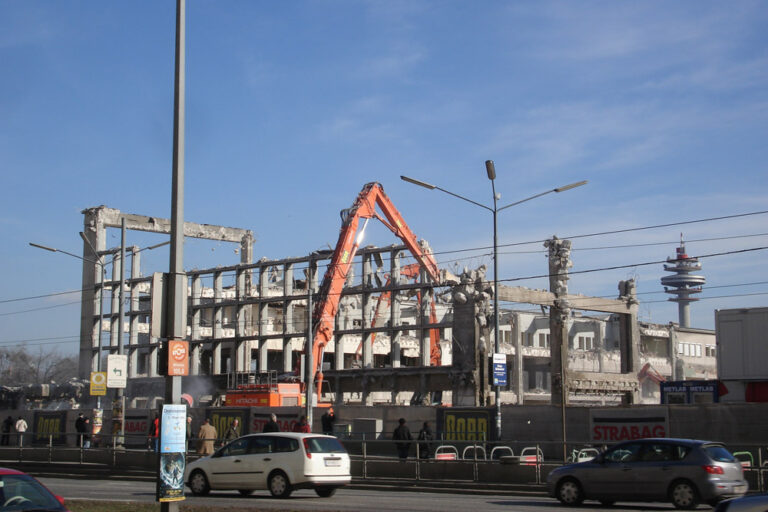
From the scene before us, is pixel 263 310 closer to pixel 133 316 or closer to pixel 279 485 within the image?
pixel 133 316

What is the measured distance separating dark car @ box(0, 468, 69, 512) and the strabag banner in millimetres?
1432

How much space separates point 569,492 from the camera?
18375 millimetres

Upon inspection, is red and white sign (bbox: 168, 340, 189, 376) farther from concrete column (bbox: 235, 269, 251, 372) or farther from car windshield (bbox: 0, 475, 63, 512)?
concrete column (bbox: 235, 269, 251, 372)

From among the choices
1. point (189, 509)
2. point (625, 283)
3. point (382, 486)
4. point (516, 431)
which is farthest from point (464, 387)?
point (189, 509)

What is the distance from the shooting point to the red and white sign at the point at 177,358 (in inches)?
452

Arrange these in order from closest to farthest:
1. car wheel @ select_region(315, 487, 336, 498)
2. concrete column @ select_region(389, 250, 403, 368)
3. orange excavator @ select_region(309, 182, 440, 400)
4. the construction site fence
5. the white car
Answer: the white car, car wheel @ select_region(315, 487, 336, 498), the construction site fence, orange excavator @ select_region(309, 182, 440, 400), concrete column @ select_region(389, 250, 403, 368)

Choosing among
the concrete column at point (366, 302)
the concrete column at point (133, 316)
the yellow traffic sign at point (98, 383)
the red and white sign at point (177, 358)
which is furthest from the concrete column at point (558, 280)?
the concrete column at point (133, 316)

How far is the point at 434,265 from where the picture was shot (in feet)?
184

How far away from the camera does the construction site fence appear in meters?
22.5

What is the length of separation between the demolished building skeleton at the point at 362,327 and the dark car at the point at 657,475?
47.9 ft

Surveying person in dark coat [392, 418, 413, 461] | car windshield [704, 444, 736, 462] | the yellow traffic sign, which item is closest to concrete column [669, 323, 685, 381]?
the yellow traffic sign

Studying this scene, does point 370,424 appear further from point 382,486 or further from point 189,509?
point 189,509

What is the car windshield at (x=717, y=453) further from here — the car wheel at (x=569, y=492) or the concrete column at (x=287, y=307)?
the concrete column at (x=287, y=307)

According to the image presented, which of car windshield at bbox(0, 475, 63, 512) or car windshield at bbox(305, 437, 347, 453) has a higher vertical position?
car windshield at bbox(0, 475, 63, 512)
